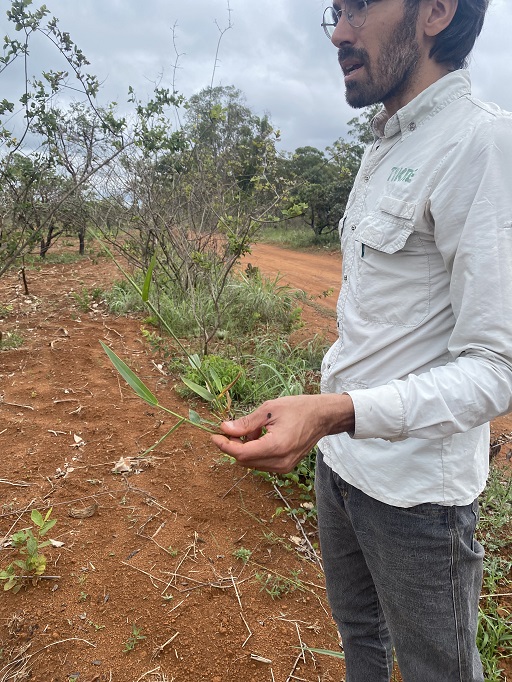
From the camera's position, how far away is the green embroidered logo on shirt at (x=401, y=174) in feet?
2.96

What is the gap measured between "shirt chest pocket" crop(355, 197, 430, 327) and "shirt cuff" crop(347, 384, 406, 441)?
0.68 feet

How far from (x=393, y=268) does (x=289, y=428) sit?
41 centimetres

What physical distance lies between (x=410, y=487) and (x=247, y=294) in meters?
4.50

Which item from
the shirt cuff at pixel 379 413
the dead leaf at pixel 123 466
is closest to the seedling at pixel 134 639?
the dead leaf at pixel 123 466

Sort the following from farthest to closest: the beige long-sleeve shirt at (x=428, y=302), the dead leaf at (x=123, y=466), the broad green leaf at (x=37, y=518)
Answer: the dead leaf at (x=123, y=466) < the broad green leaf at (x=37, y=518) < the beige long-sleeve shirt at (x=428, y=302)

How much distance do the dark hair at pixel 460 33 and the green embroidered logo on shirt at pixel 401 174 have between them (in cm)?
25

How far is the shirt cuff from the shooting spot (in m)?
0.77

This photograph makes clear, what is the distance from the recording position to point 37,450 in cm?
265

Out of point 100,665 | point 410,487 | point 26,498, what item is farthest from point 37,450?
point 410,487

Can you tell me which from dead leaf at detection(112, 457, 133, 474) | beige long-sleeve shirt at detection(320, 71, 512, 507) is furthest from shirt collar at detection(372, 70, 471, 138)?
dead leaf at detection(112, 457, 133, 474)

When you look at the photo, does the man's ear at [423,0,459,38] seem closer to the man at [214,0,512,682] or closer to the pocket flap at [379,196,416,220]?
the man at [214,0,512,682]

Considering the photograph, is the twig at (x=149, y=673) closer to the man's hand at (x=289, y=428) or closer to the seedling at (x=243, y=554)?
the seedling at (x=243, y=554)

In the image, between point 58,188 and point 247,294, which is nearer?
point 247,294

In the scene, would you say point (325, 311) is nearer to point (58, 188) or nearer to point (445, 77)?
point (58, 188)
